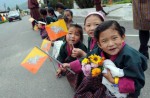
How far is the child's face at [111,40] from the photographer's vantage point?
7.32 feet

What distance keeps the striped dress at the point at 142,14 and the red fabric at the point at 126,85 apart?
1.84 meters

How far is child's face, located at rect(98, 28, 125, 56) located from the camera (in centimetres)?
223

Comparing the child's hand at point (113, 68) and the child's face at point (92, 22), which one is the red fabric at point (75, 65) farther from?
the child's hand at point (113, 68)

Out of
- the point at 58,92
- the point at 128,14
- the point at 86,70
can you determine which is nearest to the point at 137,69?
the point at 86,70

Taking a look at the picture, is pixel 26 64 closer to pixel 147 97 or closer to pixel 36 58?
pixel 36 58

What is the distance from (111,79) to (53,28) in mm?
1953

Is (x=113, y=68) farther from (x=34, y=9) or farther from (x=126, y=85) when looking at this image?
(x=34, y=9)

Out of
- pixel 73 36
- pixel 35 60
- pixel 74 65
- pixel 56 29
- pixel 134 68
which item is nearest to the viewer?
pixel 134 68

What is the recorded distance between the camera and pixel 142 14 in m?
3.89

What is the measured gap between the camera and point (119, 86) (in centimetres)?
220

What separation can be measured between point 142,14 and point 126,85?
197cm

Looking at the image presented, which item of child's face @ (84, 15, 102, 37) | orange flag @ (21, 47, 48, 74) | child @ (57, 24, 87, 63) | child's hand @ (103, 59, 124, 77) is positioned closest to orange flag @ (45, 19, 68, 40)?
child @ (57, 24, 87, 63)

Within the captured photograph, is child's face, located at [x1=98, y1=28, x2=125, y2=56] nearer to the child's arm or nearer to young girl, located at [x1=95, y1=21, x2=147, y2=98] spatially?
young girl, located at [x1=95, y1=21, x2=147, y2=98]

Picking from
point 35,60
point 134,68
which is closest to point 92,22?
point 35,60
